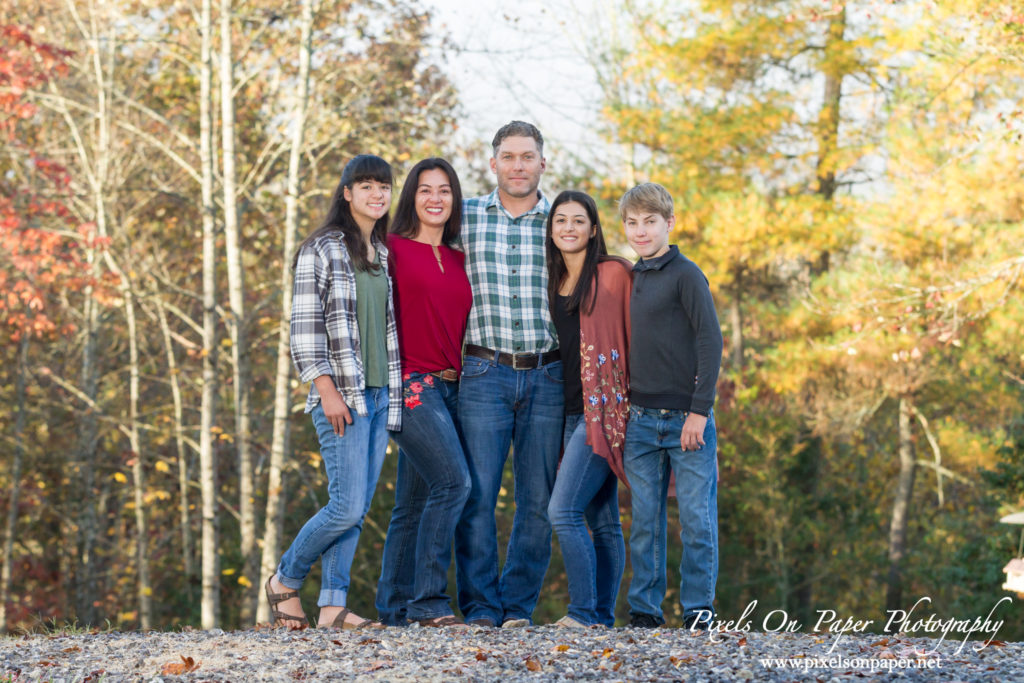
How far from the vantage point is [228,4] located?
9781 millimetres

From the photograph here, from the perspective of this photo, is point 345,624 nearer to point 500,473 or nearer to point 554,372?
point 500,473

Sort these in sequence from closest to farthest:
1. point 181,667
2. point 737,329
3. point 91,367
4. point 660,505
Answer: point 181,667
point 660,505
point 91,367
point 737,329

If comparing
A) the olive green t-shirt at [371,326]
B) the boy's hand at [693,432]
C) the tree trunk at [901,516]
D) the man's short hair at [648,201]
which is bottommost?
the tree trunk at [901,516]

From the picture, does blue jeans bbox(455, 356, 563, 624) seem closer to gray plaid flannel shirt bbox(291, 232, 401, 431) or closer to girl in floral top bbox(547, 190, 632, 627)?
girl in floral top bbox(547, 190, 632, 627)

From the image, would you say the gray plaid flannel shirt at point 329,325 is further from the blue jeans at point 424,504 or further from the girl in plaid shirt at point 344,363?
the blue jeans at point 424,504

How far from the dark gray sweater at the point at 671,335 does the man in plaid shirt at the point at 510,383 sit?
1.19 feet

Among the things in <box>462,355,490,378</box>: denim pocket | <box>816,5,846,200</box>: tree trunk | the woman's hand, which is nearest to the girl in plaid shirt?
the woman's hand

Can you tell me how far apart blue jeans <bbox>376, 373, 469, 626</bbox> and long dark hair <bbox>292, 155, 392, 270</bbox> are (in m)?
0.56

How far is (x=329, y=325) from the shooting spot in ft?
13.7

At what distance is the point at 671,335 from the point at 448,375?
945mm

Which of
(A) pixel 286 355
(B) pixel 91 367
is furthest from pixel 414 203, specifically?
(B) pixel 91 367

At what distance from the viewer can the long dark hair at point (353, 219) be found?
4242 mm

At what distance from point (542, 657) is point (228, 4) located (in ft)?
26.3

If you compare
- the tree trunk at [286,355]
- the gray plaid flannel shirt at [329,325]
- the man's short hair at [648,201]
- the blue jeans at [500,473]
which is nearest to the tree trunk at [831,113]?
the tree trunk at [286,355]
